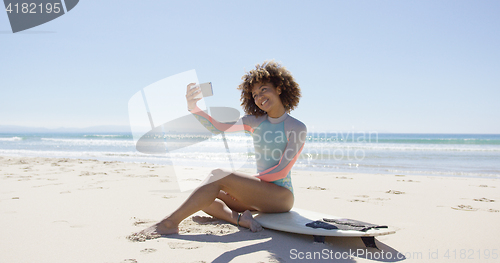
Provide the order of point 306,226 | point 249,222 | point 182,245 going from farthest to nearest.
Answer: point 249,222 → point 306,226 → point 182,245

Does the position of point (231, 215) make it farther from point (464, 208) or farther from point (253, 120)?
point (464, 208)

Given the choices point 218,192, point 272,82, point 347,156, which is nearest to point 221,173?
point 218,192

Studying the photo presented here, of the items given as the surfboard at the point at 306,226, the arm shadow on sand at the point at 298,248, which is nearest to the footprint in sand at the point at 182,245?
the arm shadow on sand at the point at 298,248

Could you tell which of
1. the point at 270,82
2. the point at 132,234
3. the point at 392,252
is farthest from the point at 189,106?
the point at 392,252

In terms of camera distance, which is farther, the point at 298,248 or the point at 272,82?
the point at 272,82

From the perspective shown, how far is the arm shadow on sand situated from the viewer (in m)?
2.12

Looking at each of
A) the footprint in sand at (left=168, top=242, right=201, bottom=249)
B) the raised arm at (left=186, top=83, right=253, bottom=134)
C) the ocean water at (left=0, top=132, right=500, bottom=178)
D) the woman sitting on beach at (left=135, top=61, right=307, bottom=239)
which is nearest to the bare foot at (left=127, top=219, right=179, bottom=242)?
the woman sitting on beach at (left=135, top=61, right=307, bottom=239)

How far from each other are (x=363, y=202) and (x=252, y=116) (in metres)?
2.15

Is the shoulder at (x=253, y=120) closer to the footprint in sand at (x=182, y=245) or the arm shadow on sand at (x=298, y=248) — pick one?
the arm shadow on sand at (x=298, y=248)

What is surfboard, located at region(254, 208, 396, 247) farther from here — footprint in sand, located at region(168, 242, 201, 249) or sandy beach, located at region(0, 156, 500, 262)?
footprint in sand, located at region(168, 242, 201, 249)

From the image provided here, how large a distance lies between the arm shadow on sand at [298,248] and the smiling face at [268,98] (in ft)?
3.63

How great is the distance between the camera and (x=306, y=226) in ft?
8.02

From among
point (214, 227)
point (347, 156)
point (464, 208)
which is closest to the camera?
point (214, 227)

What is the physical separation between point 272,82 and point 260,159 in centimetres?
75
